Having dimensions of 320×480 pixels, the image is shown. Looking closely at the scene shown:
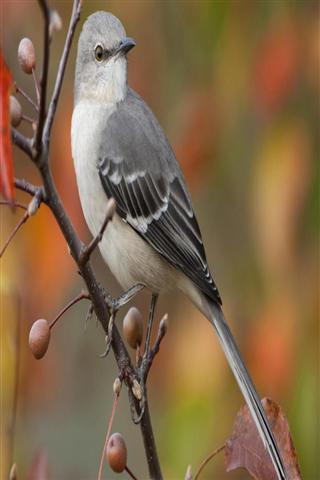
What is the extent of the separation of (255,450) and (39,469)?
1.73ft

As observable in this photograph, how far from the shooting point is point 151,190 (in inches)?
137

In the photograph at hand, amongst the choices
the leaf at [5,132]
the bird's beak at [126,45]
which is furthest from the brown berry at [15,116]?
the bird's beak at [126,45]

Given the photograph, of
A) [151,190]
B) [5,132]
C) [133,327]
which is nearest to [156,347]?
[133,327]

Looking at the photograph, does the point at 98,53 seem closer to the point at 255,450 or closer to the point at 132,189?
the point at 132,189

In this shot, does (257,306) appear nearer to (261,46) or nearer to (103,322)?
(261,46)

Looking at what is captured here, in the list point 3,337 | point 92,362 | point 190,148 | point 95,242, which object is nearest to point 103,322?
point 3,337

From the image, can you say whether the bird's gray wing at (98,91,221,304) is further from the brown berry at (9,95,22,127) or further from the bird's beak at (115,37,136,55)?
the brown berry at (9,95,22,127)

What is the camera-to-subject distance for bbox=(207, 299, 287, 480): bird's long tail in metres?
2.31

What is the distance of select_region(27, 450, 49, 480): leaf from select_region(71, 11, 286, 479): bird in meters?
1.10

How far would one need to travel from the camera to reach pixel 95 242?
209 cm

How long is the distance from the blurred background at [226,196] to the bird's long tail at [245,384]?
30 cm

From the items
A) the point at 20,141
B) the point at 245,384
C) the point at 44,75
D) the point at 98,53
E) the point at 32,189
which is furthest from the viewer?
the point at 98,53

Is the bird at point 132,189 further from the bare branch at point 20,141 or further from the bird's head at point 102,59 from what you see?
the bare branch at point 20,141

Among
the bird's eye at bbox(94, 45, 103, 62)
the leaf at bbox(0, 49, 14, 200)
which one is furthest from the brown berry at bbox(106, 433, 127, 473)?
the bird's eye at bbox(94, 45, 103, 62)
